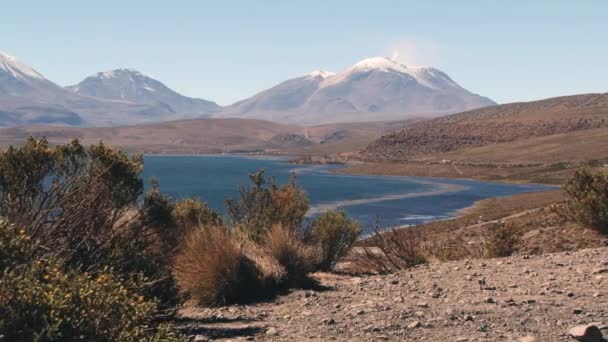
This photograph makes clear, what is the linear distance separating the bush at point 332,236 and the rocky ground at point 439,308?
4.86 m

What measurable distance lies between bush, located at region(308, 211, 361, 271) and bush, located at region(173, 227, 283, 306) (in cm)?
640

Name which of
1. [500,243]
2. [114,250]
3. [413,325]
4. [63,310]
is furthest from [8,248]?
[500,243]

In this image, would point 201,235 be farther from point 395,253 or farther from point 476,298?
point 395,253

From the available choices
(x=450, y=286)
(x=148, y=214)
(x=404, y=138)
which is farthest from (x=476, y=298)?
(x=404, y=138)

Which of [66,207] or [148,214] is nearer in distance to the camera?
[66,207]

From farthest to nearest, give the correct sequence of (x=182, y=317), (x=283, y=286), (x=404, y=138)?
(x=404, y=138) < (x=283, y=286) < (x=182, y=317)

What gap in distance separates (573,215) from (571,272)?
926 centimetres

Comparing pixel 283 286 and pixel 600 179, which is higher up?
pixel 600 179

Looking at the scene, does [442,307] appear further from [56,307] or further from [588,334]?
[56,307]

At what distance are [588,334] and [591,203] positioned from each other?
13.6 meters

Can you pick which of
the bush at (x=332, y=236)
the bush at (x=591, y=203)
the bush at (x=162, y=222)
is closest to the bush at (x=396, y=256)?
the bush at (x=332, y=236)

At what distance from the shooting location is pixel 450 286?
12539 mm

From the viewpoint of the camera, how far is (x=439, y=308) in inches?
411

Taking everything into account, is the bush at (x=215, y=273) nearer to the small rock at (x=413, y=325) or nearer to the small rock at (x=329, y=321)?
the small rock at (x=329, y=321)
